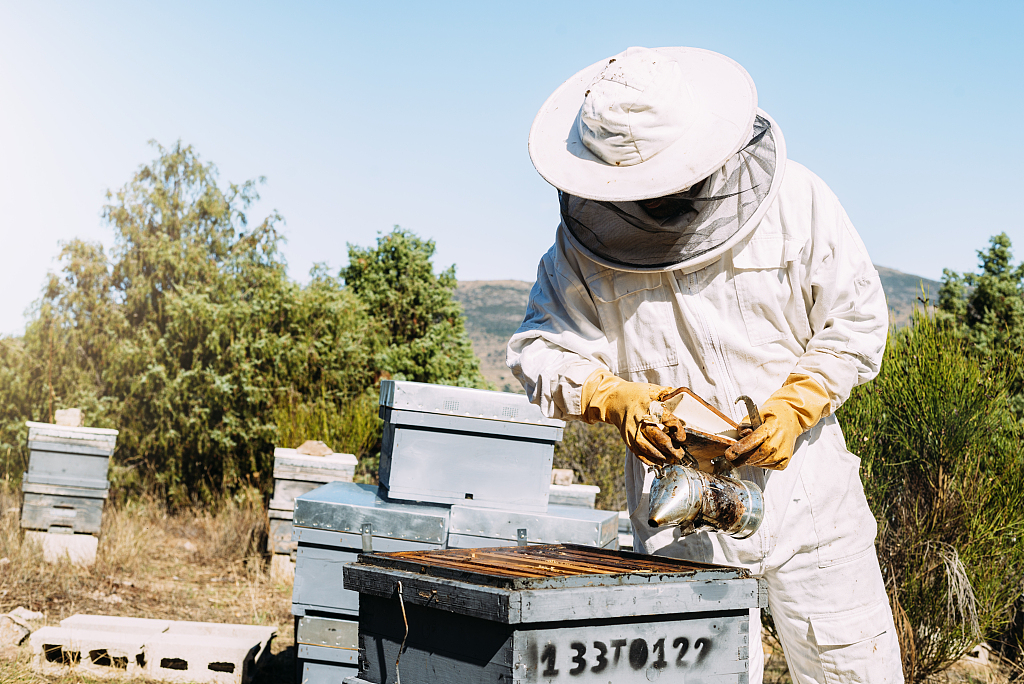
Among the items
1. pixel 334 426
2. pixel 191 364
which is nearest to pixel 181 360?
pixel 191 364

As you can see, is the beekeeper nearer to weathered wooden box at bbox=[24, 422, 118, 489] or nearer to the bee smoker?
the bee smoker

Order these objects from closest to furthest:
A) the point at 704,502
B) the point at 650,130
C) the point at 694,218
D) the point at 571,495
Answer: the point at 704,502, the point at 650,130, the point at 694,218, the point at 571,495

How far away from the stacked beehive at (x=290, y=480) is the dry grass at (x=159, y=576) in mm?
203

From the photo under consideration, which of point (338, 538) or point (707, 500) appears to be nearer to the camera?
point (707, 500)

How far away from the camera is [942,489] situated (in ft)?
13.1

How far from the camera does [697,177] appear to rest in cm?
186

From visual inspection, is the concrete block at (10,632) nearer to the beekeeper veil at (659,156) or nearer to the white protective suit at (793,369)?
the white protective suit at (793,369)

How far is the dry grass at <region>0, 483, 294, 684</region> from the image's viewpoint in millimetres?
5039

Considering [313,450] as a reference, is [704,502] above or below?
above

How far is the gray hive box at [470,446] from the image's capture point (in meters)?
3.65

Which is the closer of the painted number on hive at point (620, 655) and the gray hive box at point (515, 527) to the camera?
the painted number on hive at point (620, 655)

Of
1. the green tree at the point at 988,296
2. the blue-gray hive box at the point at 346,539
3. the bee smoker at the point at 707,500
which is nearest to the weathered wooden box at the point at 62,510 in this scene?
the blue-gray hive box at the point at 346,539

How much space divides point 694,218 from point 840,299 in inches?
18.5

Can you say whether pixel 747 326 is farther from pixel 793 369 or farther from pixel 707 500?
pixel 707 500
